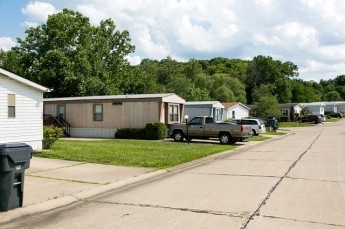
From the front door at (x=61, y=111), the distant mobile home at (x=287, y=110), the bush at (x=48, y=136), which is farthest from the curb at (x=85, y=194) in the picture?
the distant mobile home at (x=287, y=110)

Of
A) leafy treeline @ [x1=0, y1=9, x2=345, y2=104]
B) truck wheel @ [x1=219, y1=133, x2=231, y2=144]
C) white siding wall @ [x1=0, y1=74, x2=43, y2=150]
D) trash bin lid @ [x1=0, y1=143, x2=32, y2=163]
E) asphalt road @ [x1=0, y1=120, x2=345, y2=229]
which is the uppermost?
leafy treeline @ [x1=0, y1=9, x2=345, y2=104]

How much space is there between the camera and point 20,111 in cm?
1673

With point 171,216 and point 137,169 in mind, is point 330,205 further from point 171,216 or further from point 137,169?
point 137,169

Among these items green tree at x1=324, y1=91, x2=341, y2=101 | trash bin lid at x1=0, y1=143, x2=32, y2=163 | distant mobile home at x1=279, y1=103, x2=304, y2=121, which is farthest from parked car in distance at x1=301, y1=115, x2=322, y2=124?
green tree at x1=324, y1=91, x2=341, y2=101

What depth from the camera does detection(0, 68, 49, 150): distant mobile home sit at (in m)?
15.9

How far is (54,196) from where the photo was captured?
8.68m

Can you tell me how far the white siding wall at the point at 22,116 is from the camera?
52.3 ft

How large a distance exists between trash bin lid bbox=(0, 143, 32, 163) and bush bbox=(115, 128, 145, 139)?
20081 millimetres

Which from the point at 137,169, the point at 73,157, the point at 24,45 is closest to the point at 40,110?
the point at 73,157

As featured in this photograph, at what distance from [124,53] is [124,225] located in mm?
48907

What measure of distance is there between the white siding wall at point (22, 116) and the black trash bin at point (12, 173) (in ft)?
29.7

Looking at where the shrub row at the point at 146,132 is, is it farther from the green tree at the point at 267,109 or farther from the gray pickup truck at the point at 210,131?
the green tree at the point at 267,109

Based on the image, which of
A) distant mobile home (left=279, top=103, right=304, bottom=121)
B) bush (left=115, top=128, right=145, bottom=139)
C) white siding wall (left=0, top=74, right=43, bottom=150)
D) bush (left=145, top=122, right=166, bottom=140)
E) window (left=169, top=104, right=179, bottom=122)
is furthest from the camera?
distant mobile home (left=279, top=103, right=304, bottom=121)

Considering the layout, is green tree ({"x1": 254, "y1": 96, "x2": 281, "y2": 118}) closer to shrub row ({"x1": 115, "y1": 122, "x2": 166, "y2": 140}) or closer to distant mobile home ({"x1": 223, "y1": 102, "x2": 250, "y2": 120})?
distant mobile home ({"x1": 223, "y1": 102, "x2": 250, "y2": 120})
